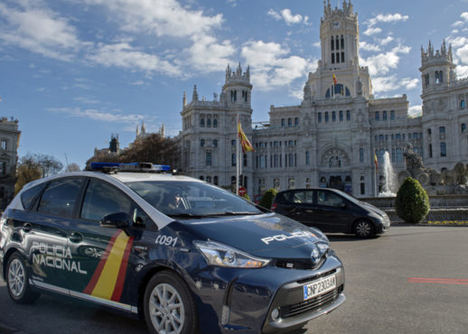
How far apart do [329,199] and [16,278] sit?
31.0ft

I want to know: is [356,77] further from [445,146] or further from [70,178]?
[70,178]

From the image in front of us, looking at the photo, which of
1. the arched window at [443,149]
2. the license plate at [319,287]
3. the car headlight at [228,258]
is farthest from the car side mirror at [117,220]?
the arched window at [443,149]

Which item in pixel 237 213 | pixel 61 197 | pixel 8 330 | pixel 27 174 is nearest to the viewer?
pixel 8 330

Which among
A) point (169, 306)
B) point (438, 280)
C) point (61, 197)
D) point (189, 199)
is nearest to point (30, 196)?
point (61, 197)

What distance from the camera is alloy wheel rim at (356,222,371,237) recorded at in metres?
12.0

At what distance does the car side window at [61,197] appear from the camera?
15.6ft

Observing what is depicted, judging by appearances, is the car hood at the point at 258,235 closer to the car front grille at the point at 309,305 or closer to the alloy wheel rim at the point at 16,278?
the car front grille at the point at 309,305

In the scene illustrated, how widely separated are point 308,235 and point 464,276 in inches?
159

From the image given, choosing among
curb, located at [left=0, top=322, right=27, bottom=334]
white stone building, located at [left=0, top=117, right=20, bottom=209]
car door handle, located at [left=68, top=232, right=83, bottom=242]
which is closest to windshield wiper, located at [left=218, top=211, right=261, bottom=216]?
car door handle, located at [left=68, top=232, right=83, bottom=242]

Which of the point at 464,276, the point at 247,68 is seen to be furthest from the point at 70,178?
the point at 247,68

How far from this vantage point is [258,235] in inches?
146

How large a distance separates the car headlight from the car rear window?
123 inches

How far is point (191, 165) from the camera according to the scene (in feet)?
233

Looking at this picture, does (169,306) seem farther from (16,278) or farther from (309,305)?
(16,278)
